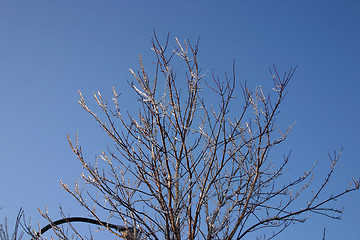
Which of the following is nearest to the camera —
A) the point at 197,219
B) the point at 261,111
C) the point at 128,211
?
the point at 197,219

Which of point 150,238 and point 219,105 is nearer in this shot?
point 150,238

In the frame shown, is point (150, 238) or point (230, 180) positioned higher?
point (230, 180)

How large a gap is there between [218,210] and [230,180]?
2.24 ft

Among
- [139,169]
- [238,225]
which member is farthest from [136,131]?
[238,225]

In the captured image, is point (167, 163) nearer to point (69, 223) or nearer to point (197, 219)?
point (197, 219)

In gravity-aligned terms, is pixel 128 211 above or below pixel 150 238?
above

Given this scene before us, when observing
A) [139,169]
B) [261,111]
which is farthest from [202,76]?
[139,169]

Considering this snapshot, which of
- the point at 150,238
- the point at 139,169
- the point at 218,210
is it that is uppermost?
the point at 139,169

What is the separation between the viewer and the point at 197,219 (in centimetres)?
405

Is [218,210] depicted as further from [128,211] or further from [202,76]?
[202,76]

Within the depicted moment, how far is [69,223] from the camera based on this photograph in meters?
4.61

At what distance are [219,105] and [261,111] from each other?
553 millimetres

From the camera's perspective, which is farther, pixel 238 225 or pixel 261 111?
pixel 261 111

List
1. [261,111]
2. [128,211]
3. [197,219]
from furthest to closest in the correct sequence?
[261,111]
[128,211]
[197,219]
